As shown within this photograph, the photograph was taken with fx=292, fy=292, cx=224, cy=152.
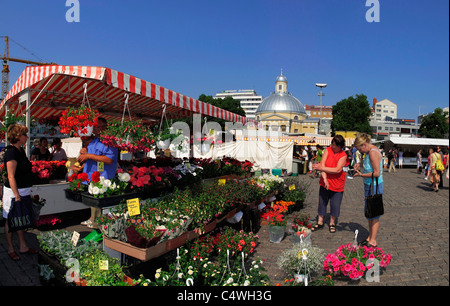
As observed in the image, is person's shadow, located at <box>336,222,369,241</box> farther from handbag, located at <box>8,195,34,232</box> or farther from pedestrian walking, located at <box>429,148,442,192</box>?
pedestrian walking, located at <box>429,148,442,192</box>

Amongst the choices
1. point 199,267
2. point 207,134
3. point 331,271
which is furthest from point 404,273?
point 207,134

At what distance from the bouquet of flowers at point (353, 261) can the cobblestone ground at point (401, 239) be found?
0.22 meters

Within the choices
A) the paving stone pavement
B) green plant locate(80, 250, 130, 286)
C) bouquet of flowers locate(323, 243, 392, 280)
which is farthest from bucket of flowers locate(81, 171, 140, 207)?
bouquet of flowers locate(323, 243, 392, 280)

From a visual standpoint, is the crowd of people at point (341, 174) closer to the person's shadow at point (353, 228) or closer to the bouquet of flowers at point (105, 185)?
the person's shadow at point (353, 228)

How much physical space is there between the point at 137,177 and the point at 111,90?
3.82 metres

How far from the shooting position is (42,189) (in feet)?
15.9

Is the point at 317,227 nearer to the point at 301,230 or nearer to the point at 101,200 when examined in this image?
the point at 301,230

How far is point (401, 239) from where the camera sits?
529 centimetres

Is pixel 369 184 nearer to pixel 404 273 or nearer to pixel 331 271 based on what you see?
pixel 404 273

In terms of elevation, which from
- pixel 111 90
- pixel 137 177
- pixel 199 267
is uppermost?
pixel 111 90

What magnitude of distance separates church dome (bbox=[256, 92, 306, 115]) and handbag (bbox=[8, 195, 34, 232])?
311ft

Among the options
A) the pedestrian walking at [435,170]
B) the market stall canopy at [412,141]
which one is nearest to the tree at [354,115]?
the market stall canopy at [412,141]

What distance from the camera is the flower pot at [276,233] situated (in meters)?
5.11

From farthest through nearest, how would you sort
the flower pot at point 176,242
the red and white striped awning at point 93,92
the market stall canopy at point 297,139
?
the market stall canopy at point 297,139, the red and white striped awning at point 93,92, the flower pot at point 176,242
